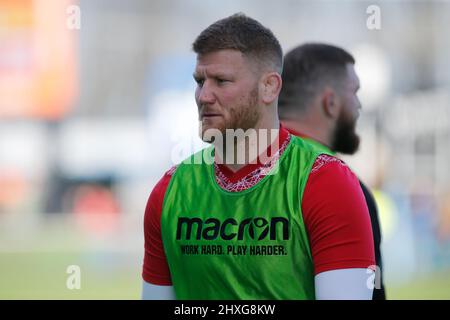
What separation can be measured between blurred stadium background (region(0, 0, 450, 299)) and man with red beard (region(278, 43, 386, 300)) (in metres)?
10.6

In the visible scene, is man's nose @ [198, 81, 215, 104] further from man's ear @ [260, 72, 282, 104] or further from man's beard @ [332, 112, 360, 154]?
man's beard @ [332, 112, 360, 154]

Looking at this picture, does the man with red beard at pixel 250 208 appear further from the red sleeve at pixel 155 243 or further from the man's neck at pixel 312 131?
the man's neck at pixel 312 131

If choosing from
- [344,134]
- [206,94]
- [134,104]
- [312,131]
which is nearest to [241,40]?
[206,94]

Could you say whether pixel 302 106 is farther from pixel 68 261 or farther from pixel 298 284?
pixel 68 261

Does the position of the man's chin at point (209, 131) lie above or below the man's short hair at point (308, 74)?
below

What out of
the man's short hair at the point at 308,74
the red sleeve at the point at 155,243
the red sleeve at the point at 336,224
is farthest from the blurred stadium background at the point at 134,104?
the red sleeve at the point at 336,224

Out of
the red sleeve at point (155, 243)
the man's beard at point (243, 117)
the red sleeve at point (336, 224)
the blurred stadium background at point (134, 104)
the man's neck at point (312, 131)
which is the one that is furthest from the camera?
the blurred stadium background at point (134, 104)

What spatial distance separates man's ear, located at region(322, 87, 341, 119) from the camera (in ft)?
12.9

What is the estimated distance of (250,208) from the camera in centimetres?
278

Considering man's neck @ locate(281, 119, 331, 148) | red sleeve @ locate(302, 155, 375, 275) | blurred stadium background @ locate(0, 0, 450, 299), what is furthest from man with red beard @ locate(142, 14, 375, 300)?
blurred stadium background @ locate(0, 0, 450, 299)

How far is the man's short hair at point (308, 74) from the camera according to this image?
397 cm

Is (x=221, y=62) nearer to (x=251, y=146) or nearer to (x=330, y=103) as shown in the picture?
(x=251, y=146)

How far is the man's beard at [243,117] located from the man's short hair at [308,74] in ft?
3.99
